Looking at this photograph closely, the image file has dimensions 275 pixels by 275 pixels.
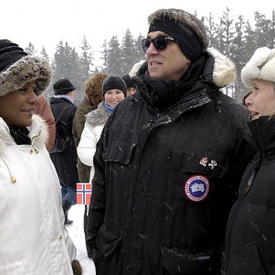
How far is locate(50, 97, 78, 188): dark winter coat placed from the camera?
22.0ft

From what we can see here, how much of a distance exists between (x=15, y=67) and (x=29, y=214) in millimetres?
838

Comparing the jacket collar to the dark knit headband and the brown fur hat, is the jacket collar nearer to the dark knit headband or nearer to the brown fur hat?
the dark knit headband

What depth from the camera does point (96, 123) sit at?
16.3 ft

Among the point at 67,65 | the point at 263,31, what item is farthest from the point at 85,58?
the point at 263,31

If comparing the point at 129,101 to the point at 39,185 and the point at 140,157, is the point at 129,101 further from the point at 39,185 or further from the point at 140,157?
the point at 39,185

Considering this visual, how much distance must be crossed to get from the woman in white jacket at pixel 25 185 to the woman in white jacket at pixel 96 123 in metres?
2.31

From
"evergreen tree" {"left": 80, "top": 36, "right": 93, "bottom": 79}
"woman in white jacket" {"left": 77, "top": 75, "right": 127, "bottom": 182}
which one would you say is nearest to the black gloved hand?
"woman in white jacket" {"left": 77, "top": 75, "right": 127, "bottom": 182}

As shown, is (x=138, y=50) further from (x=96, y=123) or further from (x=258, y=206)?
(x=258, y=206)

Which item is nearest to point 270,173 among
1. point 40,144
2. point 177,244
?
point 177,244

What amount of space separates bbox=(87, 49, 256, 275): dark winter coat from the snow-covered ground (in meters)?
2.62

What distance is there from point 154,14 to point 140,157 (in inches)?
37.8

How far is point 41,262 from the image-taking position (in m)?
2.31

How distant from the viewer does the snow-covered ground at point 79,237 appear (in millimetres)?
5199

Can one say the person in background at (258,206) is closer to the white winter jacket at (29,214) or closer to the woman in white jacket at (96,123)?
the white winter jacket at (29,214)
